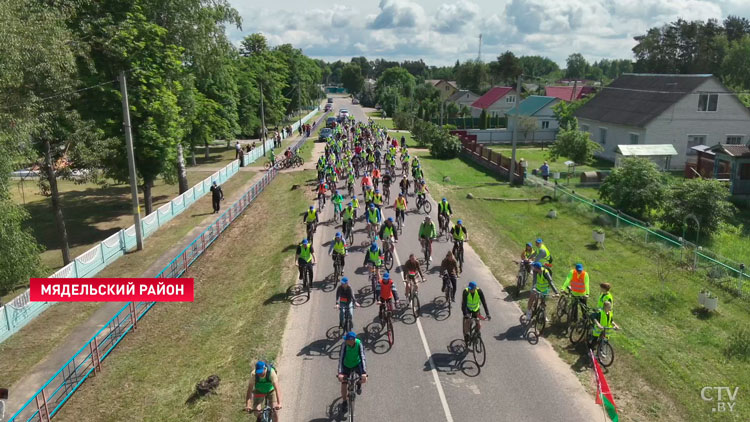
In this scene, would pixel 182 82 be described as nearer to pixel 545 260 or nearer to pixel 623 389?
pixel 545 260

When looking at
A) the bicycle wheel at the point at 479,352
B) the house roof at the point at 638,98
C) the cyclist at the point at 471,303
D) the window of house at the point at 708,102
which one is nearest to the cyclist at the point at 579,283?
the cyclist at the point at 471,303

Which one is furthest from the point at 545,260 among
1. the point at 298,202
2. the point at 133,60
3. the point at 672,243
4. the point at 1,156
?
the point at 133,60

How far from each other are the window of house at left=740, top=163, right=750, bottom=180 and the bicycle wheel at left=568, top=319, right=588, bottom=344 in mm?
24602

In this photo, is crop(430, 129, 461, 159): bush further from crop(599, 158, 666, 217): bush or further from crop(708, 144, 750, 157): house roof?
crop(599, 158, 666, 217): bush

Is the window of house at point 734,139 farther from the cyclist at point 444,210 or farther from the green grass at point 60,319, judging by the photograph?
the green grass at point 60,319

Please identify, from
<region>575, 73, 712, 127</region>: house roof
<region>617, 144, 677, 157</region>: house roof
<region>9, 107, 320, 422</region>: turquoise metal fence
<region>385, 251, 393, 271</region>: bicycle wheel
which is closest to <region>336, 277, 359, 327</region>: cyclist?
<region>385, 251, 393, 271</region>: bicycle wheel

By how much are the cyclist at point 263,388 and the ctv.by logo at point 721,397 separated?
8869 mm

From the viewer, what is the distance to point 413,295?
14.8 metres

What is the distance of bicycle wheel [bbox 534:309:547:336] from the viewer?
14031 mm

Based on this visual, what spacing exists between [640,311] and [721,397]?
4684 mm

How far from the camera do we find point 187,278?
69.4ft

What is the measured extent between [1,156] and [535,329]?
52.2 feet

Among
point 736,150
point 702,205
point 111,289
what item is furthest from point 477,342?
point 736,150

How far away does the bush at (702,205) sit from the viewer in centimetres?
2341
